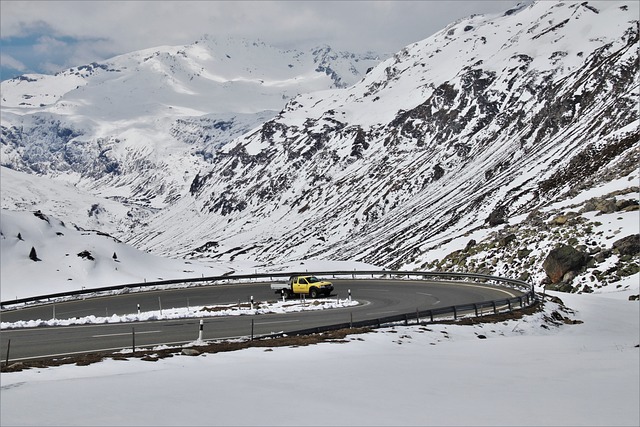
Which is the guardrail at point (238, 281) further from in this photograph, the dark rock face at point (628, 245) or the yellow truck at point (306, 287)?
the yellow truck at point (306, 287)

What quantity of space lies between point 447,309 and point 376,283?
24.0 m

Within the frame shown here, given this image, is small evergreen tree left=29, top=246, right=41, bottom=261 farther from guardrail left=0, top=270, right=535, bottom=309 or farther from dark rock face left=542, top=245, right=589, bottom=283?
dark rock face left=542, top=245, right=589, bottom=283

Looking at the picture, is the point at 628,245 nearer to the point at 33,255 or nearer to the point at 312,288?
the point at 312,288

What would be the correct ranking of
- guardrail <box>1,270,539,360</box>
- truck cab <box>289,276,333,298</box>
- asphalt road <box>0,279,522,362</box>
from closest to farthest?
asphalt road <box>0,279,522,362</box>, guardrail <box>1,270,539,360</box>, truck cab <box>289,276,333,298</box>

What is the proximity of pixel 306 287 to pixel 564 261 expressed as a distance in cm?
1972

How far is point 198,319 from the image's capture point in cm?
3528

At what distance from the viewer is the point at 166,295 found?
53.1m

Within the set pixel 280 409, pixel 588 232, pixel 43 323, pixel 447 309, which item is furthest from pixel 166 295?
pixel 280 409

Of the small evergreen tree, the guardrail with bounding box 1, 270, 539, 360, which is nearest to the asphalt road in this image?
the guardrail with bounding box 1, 270, 539, 360

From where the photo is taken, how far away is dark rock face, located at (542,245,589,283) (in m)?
47.8

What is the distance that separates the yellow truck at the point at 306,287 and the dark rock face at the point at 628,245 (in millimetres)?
21283

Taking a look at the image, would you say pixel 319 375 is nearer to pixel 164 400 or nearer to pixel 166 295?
pixel 164 400

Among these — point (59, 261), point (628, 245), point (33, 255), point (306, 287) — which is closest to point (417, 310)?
point (306, 287)

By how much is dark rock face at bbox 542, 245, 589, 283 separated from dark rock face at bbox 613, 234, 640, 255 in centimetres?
239
